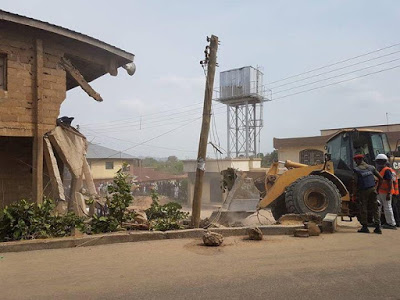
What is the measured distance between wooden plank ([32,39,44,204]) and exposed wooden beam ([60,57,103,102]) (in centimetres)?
66

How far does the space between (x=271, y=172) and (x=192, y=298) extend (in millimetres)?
7350

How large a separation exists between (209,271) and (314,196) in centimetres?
479

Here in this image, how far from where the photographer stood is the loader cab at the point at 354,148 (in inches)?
354

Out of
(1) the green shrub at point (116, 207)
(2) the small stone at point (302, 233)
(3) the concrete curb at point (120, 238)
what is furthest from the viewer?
→ (2) the small stone at point (302, 233)

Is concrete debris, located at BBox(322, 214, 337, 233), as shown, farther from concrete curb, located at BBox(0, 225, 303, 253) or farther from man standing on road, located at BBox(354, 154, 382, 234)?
man standing on road, located at BBox(354, 154, 382, 234)

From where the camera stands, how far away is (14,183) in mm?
9859

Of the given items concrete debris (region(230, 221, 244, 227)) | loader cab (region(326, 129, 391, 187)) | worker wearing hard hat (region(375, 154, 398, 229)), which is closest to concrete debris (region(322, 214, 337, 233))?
worker wearing hard hat (region(375, 154, 398, 229))

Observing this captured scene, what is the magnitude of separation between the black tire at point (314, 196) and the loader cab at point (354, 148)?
100 cm

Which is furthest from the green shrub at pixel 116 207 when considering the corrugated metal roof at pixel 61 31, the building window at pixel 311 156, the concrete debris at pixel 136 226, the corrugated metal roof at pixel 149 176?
the corrugated metal roof at pixel 149 176

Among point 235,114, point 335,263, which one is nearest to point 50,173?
point 335,263

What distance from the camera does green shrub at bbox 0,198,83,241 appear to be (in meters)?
5.85

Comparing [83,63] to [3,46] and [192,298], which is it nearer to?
[3,46]

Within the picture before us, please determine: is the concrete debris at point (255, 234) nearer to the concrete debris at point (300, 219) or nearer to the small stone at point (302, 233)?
the small stone at point (302, 233)

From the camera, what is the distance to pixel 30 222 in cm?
598
